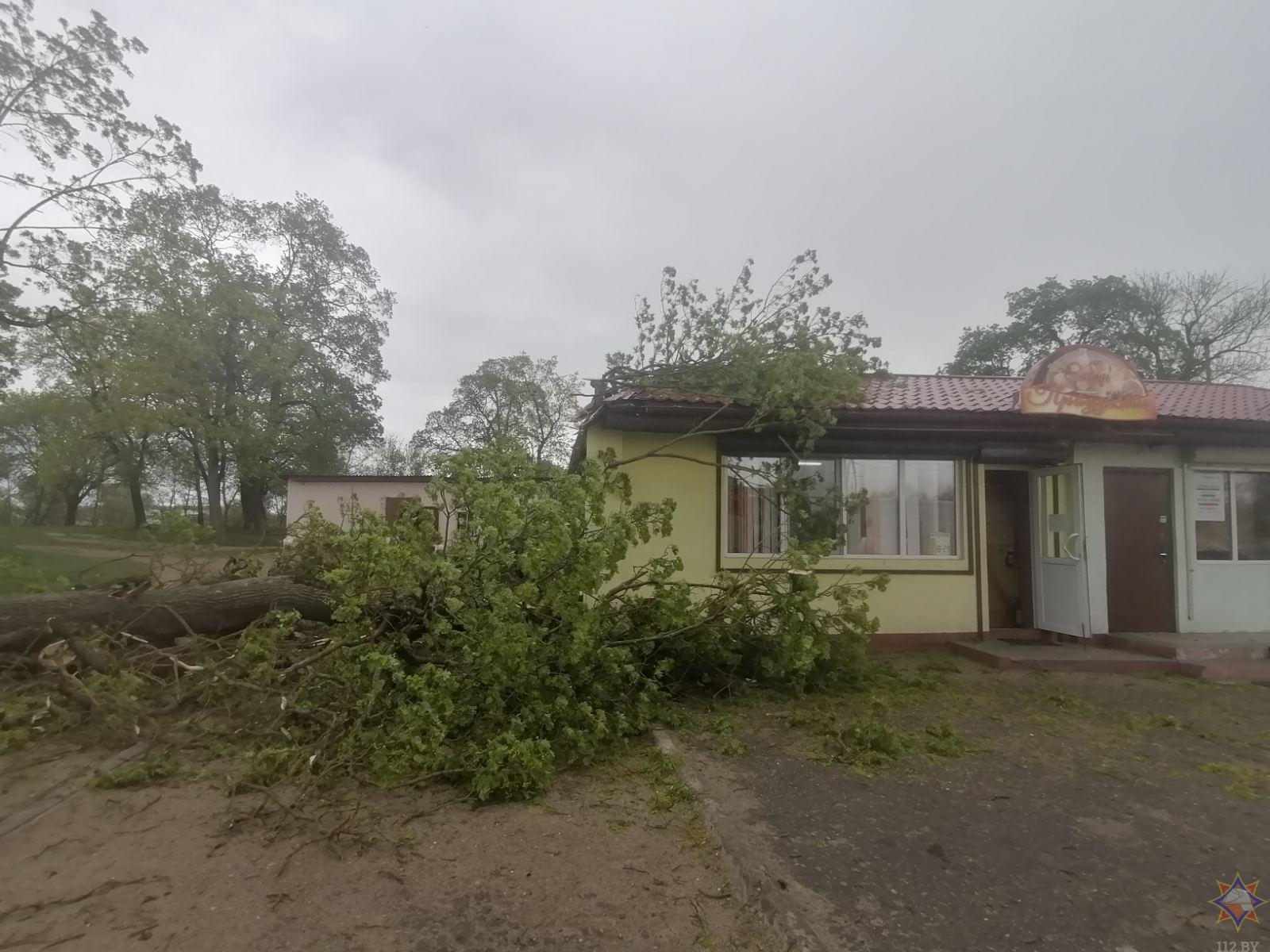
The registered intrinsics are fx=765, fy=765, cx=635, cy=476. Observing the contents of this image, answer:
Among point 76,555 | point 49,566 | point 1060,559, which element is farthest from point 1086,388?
→ point 76,555

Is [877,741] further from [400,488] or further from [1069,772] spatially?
[400,488]

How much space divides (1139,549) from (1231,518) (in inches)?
45.7

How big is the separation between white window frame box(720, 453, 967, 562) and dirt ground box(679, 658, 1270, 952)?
2.28 metres

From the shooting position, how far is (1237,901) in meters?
3.05

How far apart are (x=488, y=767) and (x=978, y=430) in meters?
6.47

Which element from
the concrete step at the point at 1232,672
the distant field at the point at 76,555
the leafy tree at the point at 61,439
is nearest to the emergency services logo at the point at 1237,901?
the concrete step at the point at 1232,672

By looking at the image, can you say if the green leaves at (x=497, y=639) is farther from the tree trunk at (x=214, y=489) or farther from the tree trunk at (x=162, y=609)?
the tree trunk at (x=214, y=489)

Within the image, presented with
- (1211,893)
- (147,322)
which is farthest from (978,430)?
(147,322)

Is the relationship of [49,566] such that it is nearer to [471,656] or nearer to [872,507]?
[471,656]

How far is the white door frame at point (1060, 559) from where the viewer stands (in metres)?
8.15

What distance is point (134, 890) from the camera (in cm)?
325

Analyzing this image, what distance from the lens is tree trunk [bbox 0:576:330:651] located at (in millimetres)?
6176

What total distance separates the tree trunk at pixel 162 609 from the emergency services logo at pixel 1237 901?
6.52 meters

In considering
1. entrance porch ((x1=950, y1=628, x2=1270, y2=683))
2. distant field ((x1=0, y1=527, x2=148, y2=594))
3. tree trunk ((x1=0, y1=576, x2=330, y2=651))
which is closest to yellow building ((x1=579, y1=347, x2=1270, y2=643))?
entrance porch ((x1=950, y1=628, x2=1270, y2=683))
